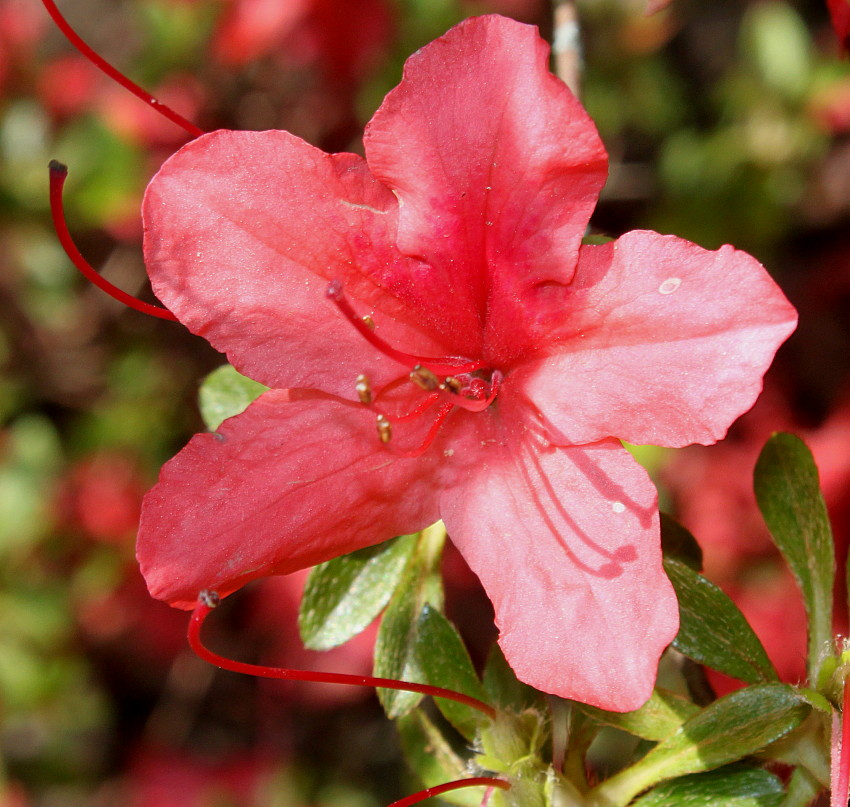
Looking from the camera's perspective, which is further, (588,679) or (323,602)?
(323,602)

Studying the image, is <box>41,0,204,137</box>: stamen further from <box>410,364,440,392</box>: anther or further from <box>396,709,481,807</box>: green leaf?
<box>396,709,481,807</box>: green leaf

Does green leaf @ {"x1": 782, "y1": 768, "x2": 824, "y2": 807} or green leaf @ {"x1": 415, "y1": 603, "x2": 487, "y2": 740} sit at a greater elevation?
green leaf @ {"x1": 415, "y1": 603, "x2": 487, "y2": 740}

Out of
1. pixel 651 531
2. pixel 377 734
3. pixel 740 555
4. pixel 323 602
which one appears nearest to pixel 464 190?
pixel 651 531

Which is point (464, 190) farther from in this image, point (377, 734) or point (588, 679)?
point (377, 734)

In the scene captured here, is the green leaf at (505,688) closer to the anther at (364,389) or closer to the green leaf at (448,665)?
the green leaf at (448,665)

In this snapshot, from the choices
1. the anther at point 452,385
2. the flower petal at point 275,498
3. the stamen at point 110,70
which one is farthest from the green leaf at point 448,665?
the stamen at point 110,70

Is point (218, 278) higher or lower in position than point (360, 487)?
higher

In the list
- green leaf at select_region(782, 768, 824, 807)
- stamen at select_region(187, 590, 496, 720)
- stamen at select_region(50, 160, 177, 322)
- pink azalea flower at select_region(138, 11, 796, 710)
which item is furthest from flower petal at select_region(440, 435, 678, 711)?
stamen at select_region(50, 160, 177, 322)
